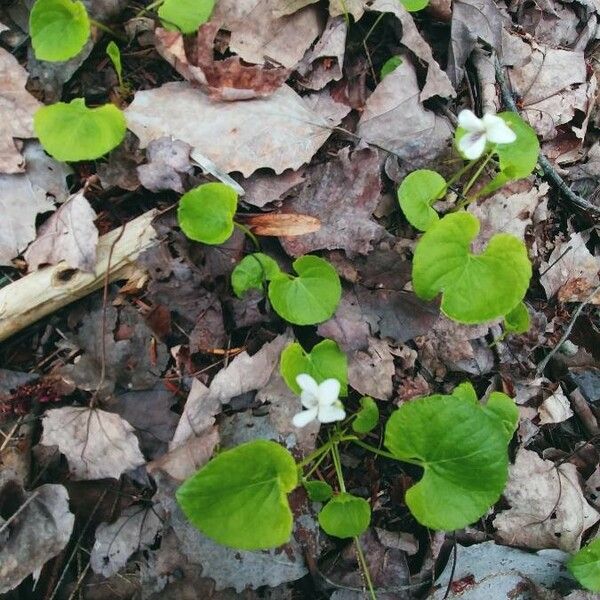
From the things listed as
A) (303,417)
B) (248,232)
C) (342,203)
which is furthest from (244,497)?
(342,203)

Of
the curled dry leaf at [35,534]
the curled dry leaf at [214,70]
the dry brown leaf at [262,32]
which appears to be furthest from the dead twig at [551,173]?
the curled dry leaf at [35,534]

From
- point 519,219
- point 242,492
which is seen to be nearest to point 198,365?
point 242,492

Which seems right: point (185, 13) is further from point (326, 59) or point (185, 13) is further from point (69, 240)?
point (69, 240)

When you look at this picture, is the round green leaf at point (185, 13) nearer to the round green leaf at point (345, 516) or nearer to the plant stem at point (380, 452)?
the plant stem at point (380, 452)

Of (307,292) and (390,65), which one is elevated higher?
(390,65)

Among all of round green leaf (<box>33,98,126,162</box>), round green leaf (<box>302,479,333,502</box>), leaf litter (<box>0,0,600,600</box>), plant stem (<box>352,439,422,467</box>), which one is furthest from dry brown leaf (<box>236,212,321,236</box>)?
round green leaf (<box>302,479,333,502</box>)

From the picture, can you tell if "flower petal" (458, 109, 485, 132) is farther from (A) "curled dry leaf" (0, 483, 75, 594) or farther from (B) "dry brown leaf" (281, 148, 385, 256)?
(A) "curled dry leaf" (0, 483, 75, 594)
